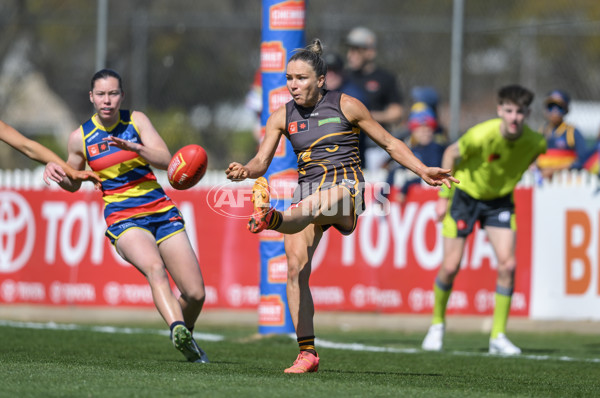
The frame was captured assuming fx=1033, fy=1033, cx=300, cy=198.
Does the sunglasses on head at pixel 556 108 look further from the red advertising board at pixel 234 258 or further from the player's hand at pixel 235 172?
the player's hand at pixel 235 172

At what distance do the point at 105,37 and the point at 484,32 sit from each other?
17.0 ft

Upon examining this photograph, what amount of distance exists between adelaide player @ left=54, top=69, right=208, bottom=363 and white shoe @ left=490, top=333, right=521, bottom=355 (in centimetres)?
317

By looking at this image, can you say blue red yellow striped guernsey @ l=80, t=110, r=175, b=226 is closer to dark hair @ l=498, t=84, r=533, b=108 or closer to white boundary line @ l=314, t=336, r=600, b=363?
white boundary line @ l=314, t=336, r=600, b=363

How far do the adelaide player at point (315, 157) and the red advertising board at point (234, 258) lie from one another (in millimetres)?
5085

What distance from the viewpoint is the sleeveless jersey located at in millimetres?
7309

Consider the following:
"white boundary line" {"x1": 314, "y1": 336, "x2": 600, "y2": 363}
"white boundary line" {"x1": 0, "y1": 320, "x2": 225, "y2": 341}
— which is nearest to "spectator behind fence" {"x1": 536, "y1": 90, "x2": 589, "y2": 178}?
"white boundary line" {"x1": 314, "y1": 336, "x2": 600, "y2": 363}

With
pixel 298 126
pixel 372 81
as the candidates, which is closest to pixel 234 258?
pixel 372 81

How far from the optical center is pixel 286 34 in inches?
413

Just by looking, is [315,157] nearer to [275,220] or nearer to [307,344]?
[275,220]

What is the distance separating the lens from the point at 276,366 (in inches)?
320

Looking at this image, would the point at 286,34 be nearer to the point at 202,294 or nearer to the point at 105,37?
the point at 202,294

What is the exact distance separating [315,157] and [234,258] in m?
6.20

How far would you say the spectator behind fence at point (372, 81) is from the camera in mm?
13453

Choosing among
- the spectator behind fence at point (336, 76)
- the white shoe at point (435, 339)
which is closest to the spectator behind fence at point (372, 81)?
the spectator behind fence at point (336, 76)
